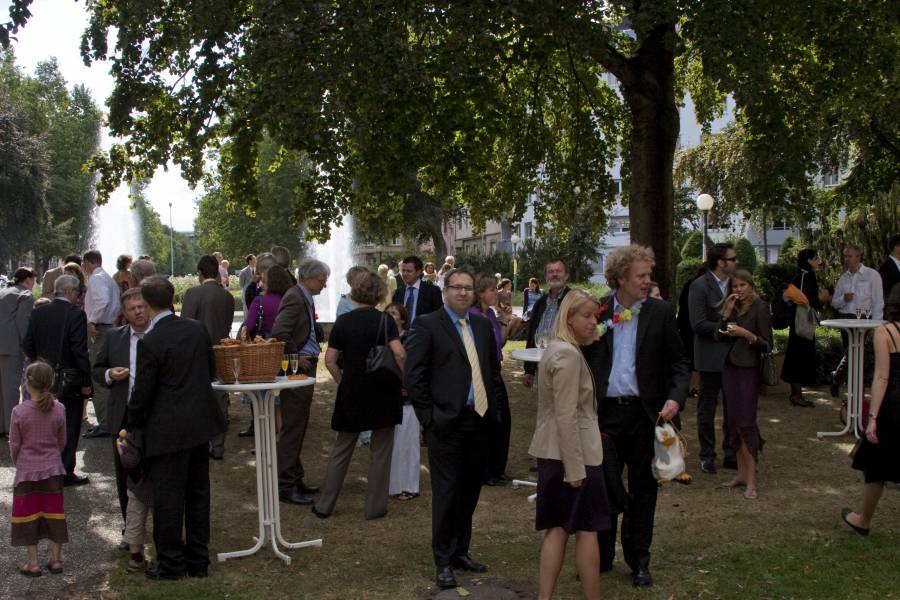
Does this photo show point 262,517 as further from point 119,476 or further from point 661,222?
point 661,222

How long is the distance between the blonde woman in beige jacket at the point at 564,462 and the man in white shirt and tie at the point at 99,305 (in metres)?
7.36

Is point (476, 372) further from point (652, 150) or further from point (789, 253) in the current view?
point (789, 253)

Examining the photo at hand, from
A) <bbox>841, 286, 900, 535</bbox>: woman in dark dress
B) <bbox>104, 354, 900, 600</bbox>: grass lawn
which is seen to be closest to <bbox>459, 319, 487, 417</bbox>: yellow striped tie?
<bbox>104, 354, 900, 600</bbox>: grass lawn

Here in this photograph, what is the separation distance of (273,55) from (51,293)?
3545 millimetres

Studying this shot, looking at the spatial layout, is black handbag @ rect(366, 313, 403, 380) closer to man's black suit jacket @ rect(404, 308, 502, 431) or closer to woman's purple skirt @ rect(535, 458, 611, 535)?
man's black suit jacket @ rect(404, 308, 502, 431)

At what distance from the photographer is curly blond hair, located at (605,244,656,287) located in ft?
18.8

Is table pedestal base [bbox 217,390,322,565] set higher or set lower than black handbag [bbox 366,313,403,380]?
lower

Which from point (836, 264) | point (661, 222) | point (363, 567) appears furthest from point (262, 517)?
point (836, 264)

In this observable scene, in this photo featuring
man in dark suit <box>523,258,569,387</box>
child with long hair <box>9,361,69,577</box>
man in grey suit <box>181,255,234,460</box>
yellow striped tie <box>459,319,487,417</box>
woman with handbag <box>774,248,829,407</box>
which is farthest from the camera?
woman with handbag <box>774,248,829,407</box>

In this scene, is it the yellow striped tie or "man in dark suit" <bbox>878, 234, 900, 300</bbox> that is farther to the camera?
"man in dark suit" <bbox>878, 234, 900, 300</bbox>

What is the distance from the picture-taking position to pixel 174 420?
568cm

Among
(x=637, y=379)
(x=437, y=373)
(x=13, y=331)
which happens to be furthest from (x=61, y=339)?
(x=637, y=379)

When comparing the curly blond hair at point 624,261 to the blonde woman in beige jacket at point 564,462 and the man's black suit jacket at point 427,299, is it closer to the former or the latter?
the blonde woman in beige jacket at point 564,462

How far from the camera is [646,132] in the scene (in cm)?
1330
